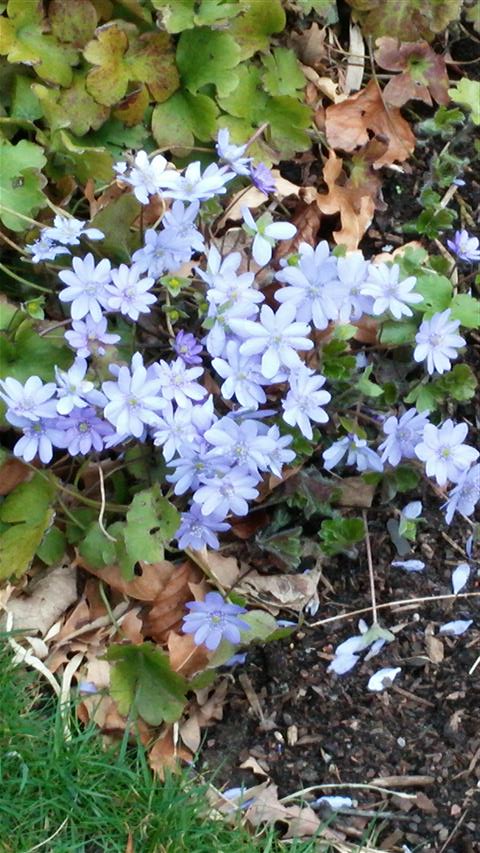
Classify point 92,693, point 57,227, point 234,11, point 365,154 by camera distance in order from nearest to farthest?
point 57,227 < point 92,693 < point 234,11 < point 365,154

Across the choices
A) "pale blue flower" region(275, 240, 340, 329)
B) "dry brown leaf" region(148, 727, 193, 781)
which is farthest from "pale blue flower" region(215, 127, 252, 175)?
"dry brown leaf" region(148, 727, 193, 781)

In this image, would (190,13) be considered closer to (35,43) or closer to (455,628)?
(35,43)

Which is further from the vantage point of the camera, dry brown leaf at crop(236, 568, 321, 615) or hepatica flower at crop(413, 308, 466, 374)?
dry brown leaf at crop(236, 568, 321, 615)

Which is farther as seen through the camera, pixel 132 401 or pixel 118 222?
pixel 118 222

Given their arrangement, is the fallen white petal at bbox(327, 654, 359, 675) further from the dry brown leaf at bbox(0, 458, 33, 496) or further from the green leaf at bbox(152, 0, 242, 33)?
the green leaf at bbox(152, 0, 242, 33)

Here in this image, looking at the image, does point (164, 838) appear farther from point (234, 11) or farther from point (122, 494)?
point (234, 11)

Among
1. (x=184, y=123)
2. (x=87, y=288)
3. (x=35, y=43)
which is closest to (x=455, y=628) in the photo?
(x=87, y=288)

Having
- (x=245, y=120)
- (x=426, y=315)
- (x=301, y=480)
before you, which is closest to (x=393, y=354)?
(x=426, y=315)
